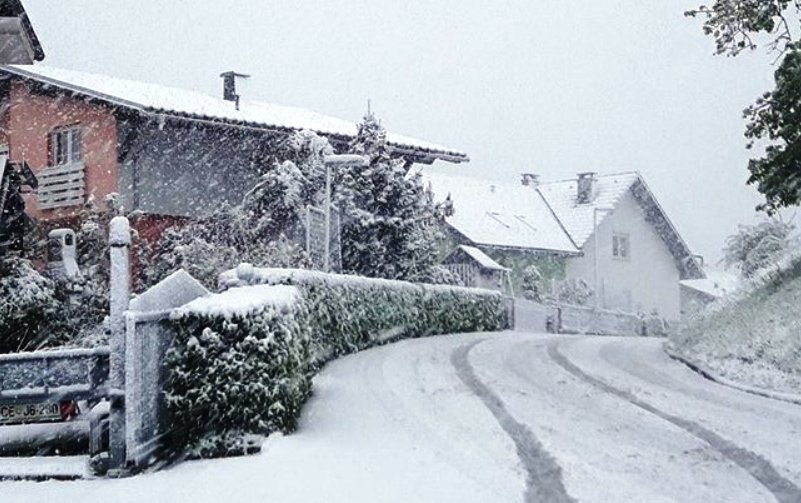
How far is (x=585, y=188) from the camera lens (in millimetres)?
44469

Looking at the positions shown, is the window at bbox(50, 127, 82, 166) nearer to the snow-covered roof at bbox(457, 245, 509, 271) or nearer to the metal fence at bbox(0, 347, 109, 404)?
the metal fence at bbox(0, 347, 109, 404)

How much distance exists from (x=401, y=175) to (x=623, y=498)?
16291 millimetres

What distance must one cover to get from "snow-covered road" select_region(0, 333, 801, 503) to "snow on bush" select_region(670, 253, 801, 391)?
97 centimetres

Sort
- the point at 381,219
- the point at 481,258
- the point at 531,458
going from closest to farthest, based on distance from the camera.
→ the point at 531,458, the point at 381,219, the point at 481,258

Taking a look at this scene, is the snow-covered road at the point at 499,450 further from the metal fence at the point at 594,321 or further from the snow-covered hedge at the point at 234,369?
the metal fence at the point at 594,321

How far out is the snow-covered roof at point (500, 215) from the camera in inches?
1457

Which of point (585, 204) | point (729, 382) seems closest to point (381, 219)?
point (729, 382)

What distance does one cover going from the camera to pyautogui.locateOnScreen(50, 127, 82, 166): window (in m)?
21.6

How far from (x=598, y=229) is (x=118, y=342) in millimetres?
36117

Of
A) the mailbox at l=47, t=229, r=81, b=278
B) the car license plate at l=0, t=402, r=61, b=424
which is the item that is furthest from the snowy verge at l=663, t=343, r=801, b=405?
the mailbox at l=47, t=229, r=81, b=278

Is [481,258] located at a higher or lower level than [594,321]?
higher

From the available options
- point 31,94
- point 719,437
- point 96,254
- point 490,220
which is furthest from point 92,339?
point 490,220

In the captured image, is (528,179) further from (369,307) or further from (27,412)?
(27,412)

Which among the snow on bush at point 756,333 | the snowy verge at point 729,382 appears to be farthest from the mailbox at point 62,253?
the snow on bush at point 756,333
